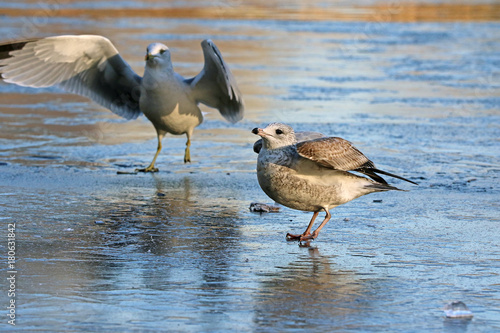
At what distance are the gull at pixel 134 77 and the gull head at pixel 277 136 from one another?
2702 millimetres

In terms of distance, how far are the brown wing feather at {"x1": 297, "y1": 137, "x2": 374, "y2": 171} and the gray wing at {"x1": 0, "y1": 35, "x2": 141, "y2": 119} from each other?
3.89 meters

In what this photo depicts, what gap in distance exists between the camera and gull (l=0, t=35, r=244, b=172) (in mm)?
9164

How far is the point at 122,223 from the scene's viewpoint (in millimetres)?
6598

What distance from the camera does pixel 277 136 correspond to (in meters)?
6.04

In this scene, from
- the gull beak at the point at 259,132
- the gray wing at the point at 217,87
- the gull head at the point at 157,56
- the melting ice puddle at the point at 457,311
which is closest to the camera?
the melting ice puddle at the point at 457,311

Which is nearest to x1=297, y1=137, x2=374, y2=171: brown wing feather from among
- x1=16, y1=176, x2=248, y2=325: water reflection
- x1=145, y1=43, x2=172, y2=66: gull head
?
x1=16, y1=176, x2=248, y2=325: water reflection

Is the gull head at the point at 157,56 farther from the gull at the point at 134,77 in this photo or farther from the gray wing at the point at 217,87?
the gray wing at the point at 217,87

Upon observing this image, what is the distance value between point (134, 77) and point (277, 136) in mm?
4142

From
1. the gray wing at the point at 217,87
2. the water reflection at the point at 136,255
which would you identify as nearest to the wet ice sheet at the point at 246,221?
the water reflection at the point at 136,255

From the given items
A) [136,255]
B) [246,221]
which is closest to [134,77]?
[246,221]

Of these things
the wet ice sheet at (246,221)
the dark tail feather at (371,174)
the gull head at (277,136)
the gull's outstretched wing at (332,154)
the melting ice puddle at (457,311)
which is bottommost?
the wet ice sheet at (246,221)

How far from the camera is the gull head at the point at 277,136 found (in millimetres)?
6000

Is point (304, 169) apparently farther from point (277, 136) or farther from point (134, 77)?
point (134, 77)

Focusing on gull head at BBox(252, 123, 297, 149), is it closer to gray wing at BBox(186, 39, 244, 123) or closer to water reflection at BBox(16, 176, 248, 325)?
water reflection at BBox(16, 176, 248, 325)
